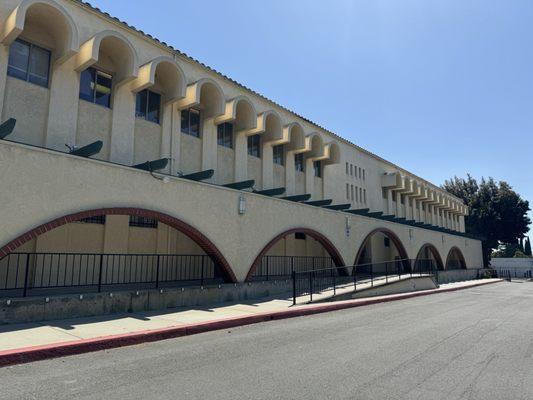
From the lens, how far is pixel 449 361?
23.1 feet

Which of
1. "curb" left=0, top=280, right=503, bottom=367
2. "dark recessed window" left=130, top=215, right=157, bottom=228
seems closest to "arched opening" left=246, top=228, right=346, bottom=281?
"dark recessed window" left=130, top=215, right=157, bottom=228

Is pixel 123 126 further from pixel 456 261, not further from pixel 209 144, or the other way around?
pixel 456 261

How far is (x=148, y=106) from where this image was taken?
1605 cm

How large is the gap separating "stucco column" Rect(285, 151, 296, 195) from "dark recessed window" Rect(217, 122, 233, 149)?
14.3 ft

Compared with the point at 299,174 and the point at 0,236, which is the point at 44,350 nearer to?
the point at 0,236

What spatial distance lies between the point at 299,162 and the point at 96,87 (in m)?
12.7

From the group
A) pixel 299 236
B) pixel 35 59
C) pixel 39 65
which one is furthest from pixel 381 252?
pixel 35 59

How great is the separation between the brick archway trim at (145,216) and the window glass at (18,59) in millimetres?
5054

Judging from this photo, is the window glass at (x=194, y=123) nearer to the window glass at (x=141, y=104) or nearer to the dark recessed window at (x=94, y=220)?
the window glass at (x=141, y=104)

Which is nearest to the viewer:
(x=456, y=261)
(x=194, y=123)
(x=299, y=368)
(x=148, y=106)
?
(x=299, y=368)

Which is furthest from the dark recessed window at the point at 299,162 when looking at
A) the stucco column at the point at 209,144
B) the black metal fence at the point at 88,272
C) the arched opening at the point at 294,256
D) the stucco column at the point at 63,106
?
the stucco column at the point at 63,106

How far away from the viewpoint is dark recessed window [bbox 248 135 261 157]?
20.8m

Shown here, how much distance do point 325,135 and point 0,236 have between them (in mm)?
20188

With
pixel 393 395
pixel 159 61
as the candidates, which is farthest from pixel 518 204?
pixel 393 395
